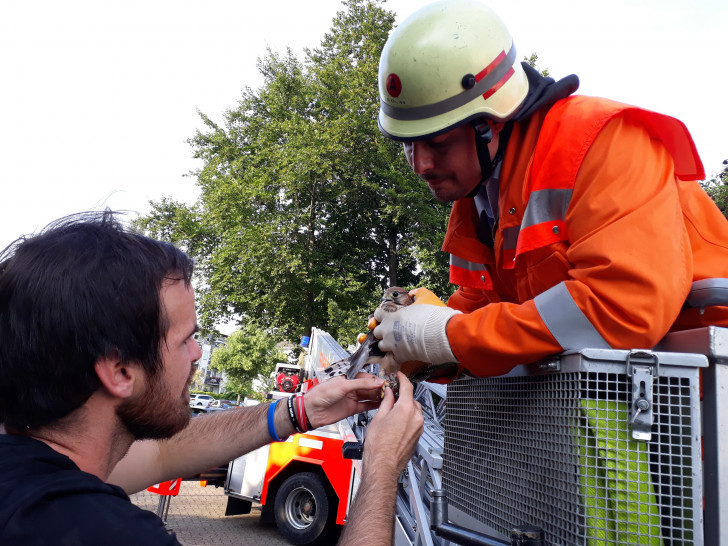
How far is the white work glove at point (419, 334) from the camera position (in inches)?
75.1

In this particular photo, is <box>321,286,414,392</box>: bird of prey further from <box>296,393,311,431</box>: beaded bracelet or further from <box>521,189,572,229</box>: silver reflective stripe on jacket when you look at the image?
<box>521,189,572,229</box>: silver reflective stripe on jacket

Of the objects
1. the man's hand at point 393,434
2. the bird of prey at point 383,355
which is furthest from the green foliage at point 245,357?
the man's hand at point 393,434

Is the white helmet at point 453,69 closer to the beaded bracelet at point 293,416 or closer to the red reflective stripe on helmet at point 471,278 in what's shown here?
the red reflective stripe on helmet at point 471,278

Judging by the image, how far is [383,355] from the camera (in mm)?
2283

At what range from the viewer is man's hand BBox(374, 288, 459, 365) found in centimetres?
191

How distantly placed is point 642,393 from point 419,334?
2.50 ft

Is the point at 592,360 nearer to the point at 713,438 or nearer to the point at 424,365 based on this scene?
the point at 713,438

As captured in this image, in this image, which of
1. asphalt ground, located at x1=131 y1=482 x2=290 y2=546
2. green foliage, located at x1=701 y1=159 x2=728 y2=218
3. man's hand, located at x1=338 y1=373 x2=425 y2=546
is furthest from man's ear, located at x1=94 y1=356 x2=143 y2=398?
green foliage, located at x1=701 y1=159 x2=728 y2=218

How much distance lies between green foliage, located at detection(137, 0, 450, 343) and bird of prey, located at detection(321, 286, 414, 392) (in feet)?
55.8

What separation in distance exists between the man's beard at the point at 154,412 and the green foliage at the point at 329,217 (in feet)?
57.9

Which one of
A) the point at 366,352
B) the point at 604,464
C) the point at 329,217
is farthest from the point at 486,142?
the point at 329,217

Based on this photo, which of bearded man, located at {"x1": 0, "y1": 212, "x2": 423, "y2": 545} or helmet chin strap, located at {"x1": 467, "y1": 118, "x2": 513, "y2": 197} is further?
helmet chin strap, located at {"x1": 467, "y1": 118, "x2": 513, "y2": 197}

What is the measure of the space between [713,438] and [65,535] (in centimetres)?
141

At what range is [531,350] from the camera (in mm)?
1619
